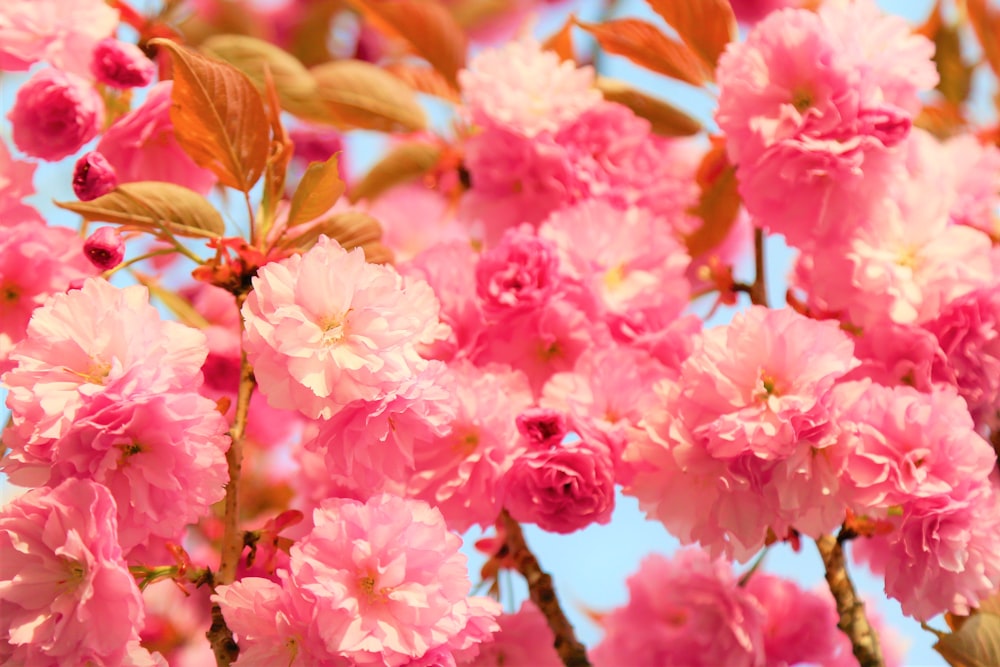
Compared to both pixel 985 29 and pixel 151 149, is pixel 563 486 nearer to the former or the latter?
pixel 151 149

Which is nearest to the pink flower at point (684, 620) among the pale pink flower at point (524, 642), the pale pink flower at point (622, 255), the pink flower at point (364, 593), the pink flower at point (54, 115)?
the pale pink flower at point (524, 642)

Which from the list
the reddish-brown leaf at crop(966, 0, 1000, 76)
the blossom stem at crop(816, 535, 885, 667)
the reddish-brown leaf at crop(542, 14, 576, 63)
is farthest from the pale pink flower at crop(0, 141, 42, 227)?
the reddish-brown leaf at crop(966, 0, 1000, 76)

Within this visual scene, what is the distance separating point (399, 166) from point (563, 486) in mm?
573

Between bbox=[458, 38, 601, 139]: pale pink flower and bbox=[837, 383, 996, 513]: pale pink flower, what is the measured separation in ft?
1.48

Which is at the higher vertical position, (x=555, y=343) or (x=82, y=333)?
(x=82, y=333)

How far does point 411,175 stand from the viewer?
1.31 m

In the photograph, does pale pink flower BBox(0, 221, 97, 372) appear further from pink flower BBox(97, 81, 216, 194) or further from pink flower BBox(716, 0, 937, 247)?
pink flower BBox(716, 0, 937, 247)

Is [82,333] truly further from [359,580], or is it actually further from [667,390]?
[667,390]

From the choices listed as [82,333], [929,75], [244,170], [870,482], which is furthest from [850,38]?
[82,333]

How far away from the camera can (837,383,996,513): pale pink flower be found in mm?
794

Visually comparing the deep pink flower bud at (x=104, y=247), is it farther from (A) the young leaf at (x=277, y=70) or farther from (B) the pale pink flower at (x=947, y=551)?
(B) the pale pink flower at (x=947, y=551)

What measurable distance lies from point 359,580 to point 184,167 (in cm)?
45

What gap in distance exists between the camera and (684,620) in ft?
3.58

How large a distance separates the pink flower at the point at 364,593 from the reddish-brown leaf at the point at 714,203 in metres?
0.57
